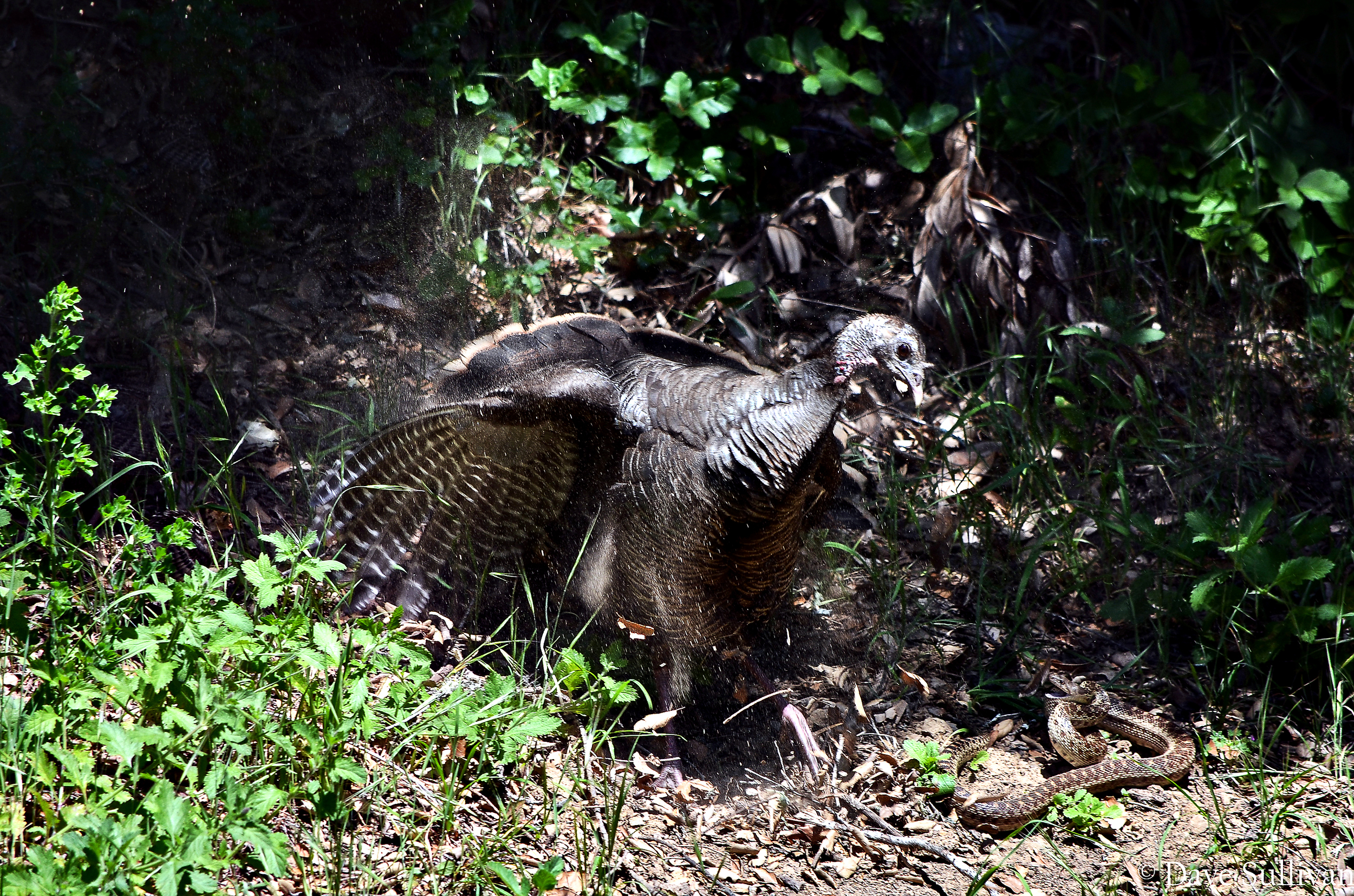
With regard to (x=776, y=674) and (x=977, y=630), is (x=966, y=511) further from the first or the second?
(x=776, y=674)

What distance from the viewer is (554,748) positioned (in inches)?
131

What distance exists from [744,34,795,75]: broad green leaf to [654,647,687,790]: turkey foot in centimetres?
288

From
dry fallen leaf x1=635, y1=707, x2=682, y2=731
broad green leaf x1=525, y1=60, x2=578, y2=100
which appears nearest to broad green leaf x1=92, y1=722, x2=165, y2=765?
dry fallen leaf x1=635, y1=707, x2=682, y2=731

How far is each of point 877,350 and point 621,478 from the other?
3.05 feet

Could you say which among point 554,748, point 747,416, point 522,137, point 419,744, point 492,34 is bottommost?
point 554,748

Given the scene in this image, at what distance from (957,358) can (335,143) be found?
324cm

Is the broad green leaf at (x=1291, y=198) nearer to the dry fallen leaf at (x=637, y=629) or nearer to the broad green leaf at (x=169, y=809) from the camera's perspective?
the dry fallen leaf at (x=637, y=629)

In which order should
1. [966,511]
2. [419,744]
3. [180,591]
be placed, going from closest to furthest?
1. [180,591]
2. [419,744]
3. [966,511]

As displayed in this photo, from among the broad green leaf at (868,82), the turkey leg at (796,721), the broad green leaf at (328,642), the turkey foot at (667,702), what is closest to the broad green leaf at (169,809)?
the broad green leaf at (328,642)

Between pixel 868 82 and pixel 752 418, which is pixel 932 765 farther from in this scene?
pixel 868 82

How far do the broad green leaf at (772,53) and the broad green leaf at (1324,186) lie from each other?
2407 mm

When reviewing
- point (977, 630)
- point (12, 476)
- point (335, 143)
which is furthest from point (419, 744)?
point (335, 143)

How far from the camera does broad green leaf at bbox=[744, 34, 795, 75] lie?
16.5 feet

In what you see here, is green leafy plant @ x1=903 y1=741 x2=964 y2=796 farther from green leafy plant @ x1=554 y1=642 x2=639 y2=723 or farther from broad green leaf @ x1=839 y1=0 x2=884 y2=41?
broad green leaf @ x1=839 y1=0 x2=884 y2=41
